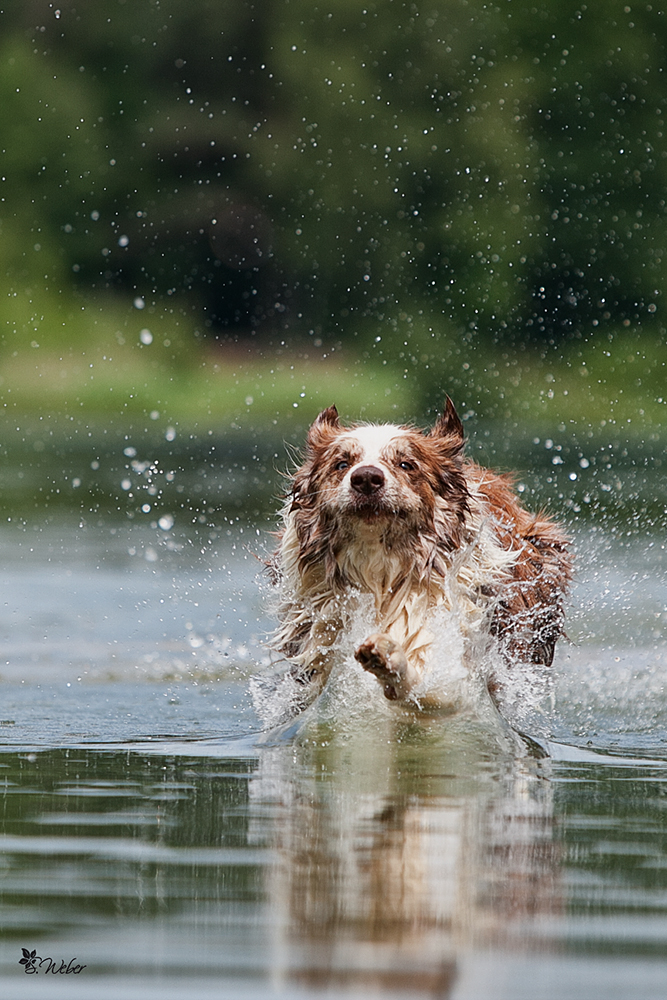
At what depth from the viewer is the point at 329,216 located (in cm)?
4150

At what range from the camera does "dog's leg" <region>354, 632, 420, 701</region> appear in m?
6.38

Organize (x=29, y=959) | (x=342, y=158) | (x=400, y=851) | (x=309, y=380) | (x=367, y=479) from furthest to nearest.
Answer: (x=342, y=158), (x=309, y=380), (x=367, y=479), (x=400, y=851), (x=29, y=959)

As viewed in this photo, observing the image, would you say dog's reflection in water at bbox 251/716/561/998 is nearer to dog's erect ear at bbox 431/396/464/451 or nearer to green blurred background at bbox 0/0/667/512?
dog's erect ear at bbox 431/396/464/451

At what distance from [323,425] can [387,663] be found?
1.24m

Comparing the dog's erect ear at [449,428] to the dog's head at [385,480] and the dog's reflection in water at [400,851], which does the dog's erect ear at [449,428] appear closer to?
the dog's head at [385,480]

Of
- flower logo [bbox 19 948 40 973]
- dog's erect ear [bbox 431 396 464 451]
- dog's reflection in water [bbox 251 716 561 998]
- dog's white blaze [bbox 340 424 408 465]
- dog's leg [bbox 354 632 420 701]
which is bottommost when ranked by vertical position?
flower logo [bbox 19 948 40 973]

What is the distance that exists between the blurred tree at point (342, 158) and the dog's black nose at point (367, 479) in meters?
28.5

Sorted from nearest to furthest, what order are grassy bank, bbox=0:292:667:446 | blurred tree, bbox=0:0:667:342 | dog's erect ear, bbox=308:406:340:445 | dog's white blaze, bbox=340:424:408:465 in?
dog's white blaze, bbox=340:424:408:465, dog's erect ear, bbox=308:406:340:445, grassy bank, bbox=0:292:667:446, blurred tree, bbox=0:0:667:342

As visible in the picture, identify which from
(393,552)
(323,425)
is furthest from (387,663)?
(323,425)

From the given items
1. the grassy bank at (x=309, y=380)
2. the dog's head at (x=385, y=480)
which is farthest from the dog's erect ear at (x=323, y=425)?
the grassy bank at (x=309, y=380)

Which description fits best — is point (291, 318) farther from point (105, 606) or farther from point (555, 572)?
point (555, 572)

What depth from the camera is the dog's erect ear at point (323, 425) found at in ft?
23.7

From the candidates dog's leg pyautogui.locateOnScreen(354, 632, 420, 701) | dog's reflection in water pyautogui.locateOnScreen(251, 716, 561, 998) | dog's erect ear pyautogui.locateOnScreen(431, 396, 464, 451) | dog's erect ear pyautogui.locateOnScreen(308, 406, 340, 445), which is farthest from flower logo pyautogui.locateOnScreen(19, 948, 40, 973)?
dog's erect ear pyautogui.locateOnScreen(431, 396, 464, 451)

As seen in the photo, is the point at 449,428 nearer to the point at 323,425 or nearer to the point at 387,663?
the point at 323,425
